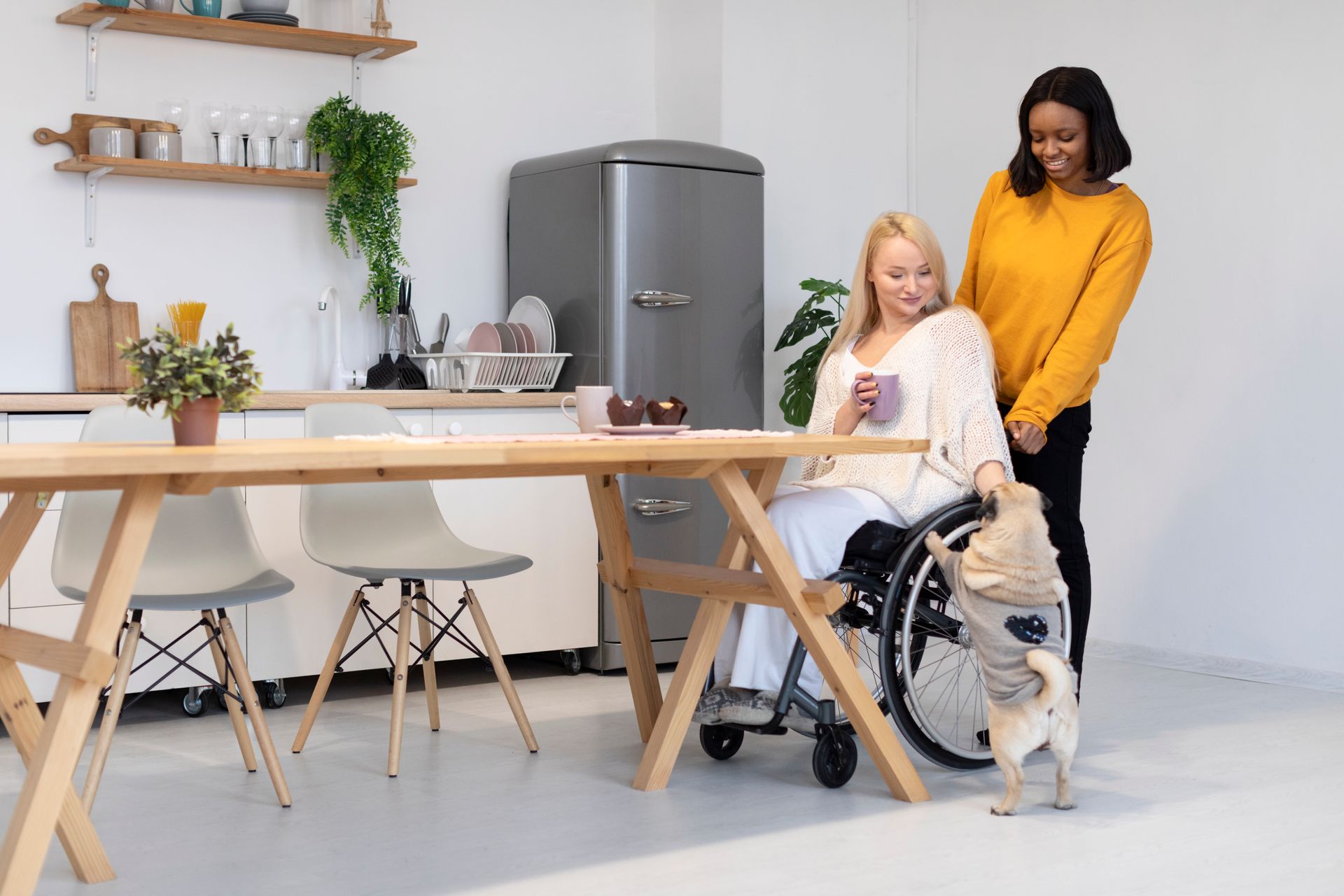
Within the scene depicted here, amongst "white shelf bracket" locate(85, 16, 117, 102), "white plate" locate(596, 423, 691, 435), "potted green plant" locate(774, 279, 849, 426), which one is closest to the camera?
"white plate" locate(596, 423, 691, 435)

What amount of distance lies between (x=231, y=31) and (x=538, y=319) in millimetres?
1196

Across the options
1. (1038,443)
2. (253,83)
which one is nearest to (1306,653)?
(1038,443)

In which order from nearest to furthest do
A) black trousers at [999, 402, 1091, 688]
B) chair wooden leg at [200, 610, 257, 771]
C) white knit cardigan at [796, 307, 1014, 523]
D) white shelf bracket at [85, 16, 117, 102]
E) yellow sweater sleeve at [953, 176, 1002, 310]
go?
chair wooden leg at [200, 610, 257, 771] < white knit cardigan at [796, 307, 1014, 523] < black trousers at [999, 402, 1091, 688] < yellow sweater sleeve at [953, 176, 1002, 310] < white shelf bracket at [85, 16, 117, 102]

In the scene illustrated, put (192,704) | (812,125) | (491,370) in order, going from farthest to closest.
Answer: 1. (812,125)
2. (491,370)
3. (192,704)

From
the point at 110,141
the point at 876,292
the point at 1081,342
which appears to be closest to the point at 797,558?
the point at 876,292

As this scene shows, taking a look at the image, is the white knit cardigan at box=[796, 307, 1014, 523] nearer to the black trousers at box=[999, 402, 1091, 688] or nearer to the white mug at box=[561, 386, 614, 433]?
the black trousers at box=[999, 402, 1091, 688]

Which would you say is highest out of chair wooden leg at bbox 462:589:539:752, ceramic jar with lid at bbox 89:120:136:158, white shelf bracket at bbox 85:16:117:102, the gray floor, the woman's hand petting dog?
white shelf bracket at bbox 85:16:117:102

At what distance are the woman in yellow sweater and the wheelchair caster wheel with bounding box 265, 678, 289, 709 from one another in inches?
77.6

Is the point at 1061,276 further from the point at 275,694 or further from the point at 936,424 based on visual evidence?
the point at 275,694

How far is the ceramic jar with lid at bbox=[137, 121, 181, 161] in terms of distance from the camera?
12.6ft

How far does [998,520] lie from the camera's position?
8.31ft

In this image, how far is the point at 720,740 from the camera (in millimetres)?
3021

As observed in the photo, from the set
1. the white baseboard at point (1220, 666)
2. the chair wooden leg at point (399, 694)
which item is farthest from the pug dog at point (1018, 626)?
the white baseboard at point (1220, 666)

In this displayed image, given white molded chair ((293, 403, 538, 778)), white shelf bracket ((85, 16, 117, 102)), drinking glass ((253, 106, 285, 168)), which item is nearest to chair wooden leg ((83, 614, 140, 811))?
white molded chair ((293, 403, 538, 778))
